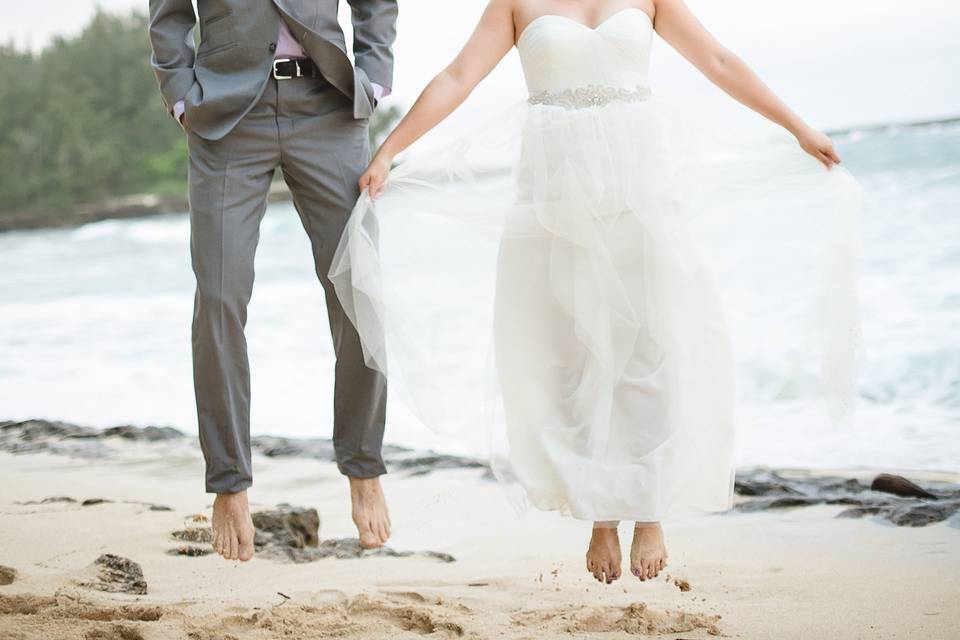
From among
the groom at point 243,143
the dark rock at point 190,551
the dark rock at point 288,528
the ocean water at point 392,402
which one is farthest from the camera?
the ocean water at point 392,402

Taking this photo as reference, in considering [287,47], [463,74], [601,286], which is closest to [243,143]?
[287,47]

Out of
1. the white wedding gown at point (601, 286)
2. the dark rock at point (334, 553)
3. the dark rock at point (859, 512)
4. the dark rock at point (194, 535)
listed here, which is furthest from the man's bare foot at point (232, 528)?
the dark rock at point (859, 512)

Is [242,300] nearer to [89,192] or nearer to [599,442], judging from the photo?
[599,442]

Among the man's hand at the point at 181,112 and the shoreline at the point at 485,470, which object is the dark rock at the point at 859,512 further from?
the man's hand at the point at 181,112

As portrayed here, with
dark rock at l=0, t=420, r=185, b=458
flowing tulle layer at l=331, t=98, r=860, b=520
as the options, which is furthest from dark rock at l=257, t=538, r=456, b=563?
dark rock at l=0, t=420, r=185, b=458

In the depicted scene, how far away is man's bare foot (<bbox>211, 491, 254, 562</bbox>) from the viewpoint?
3.33 m

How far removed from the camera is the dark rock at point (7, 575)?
11.4ft

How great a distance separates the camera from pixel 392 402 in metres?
7.23

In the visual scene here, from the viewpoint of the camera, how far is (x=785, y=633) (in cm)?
313

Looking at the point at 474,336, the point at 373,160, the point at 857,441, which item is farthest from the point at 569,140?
the point at 857,441

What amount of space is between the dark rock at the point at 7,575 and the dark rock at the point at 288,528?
852 millimetres

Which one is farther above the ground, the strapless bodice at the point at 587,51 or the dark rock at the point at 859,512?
the strapless bodice at the point at 587,51

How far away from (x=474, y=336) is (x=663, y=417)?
1350mm

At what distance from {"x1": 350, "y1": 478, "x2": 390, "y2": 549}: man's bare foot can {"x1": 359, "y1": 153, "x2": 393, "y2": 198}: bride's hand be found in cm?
84
